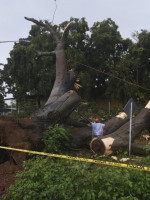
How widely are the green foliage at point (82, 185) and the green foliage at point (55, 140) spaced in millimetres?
2649

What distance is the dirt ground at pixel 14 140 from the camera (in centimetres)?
510

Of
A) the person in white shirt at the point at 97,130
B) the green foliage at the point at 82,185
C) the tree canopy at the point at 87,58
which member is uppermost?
the tree canopy at the point at 87,58

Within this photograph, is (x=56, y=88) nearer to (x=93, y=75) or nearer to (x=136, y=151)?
(x=136, y=151)

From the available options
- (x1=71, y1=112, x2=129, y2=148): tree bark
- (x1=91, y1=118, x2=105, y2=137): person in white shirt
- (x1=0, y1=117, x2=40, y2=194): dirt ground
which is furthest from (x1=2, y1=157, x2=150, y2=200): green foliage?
(x1=91, y1=118, x2=105, y2=137): person in white shirt

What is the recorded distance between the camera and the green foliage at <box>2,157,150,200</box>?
8.84ft

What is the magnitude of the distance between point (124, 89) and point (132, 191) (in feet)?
43.2

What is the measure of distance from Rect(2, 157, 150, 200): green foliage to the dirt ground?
1.60 meters

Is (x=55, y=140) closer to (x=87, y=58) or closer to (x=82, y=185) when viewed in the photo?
(x=82, y=185)

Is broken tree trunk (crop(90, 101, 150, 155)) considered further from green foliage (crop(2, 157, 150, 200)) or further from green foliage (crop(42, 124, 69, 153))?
green foliage (crop(2, 157, 150, 200))

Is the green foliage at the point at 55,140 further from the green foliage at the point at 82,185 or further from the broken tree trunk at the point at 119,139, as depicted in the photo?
the green foliage at the point at 82,185

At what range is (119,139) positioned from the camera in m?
6.43

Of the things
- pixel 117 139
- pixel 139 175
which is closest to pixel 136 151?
pixel 117 139

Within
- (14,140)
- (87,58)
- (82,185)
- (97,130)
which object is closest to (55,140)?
(14,140)

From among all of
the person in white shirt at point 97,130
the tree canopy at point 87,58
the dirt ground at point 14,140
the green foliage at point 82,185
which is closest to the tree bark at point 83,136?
the person in white shirt at point 97,130
